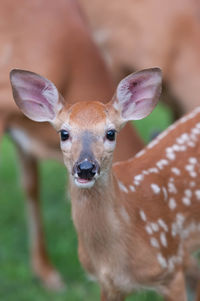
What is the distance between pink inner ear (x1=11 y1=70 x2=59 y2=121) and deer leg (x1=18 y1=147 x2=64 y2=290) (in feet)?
4.22

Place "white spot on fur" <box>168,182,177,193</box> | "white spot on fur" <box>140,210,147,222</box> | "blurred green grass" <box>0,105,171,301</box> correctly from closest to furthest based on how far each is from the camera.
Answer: "white spot on fur" <box>140,210,147,222</box> < "white spot on fur" <box>168,182,177,193</box> < "blurred green grass" <box>0,105,171,301</box>

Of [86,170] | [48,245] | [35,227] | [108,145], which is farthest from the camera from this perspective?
[48,245]

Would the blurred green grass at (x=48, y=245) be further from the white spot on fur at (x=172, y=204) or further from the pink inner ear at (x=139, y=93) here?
the pink inner ear at (x=139, y=93)

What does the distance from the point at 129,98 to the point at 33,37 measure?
112cm

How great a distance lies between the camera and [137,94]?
249cm

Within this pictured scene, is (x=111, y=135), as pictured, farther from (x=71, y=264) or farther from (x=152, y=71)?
(x=71, y=264)

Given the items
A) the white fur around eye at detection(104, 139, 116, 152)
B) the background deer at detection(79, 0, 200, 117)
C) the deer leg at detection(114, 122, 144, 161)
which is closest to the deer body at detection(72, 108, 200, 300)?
the white fur around eye at detection(104, 139, 116, 152)

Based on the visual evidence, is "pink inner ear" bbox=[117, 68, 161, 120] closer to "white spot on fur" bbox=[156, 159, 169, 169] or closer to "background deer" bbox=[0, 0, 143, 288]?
"white spot on fur" bbox=[156, 159, 169, 169]

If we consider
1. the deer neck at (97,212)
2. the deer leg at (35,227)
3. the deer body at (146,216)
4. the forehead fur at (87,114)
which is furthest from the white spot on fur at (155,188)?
the deer leg at (35,227)

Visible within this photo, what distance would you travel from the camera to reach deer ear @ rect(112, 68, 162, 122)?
2416 mm

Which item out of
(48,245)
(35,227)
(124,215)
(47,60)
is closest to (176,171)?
(124,215)

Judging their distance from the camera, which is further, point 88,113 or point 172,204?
point 172,204

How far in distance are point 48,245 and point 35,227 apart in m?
0.24

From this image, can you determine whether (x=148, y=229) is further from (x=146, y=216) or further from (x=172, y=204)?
(x=172, y=204)
